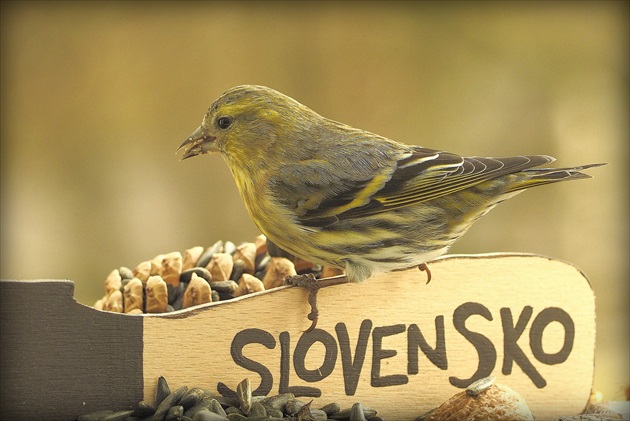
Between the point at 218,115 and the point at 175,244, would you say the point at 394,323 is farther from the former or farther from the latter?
the point at 175,244

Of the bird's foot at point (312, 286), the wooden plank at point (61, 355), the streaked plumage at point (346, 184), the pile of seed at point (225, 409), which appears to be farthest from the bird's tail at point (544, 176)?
the wooden plank at point (61, 355)

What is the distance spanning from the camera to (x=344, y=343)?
1.75m

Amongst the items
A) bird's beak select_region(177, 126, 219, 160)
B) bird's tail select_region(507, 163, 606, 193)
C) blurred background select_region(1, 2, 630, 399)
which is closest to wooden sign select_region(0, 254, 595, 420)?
bird's tail select_region(507, 163, 606, 193)

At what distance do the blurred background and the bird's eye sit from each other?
581 millimetres

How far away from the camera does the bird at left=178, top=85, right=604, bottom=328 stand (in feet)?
5.53

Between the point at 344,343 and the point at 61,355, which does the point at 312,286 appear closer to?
the point at 344,343

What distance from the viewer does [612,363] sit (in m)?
2.50

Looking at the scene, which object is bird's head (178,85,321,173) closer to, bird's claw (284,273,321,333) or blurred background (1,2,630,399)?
bird's claw (284,273,321,333)

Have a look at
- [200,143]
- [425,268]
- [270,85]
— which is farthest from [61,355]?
[270,85]

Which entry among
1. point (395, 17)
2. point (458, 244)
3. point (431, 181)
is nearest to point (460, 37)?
point (395, 17)

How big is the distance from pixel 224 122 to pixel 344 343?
0.55m

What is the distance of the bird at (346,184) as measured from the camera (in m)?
1.69

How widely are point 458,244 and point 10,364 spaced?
1422 millimetres

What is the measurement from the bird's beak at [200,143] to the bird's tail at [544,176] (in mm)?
657
